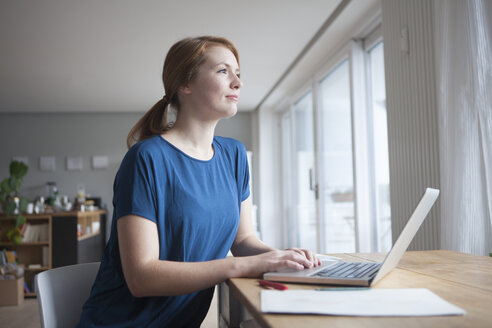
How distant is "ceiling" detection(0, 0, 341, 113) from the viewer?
11.3ft

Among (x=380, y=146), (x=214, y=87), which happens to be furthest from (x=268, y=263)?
(x=380, y=146)

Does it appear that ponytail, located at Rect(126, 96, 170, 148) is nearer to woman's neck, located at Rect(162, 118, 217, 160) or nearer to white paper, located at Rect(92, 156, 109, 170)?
woman's neck, located at Rect(162, 118, 217, 160)

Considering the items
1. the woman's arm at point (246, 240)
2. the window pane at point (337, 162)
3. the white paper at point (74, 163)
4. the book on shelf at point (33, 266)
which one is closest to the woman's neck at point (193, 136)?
the woman's arm at point (246, 240)

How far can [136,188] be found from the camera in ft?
3.20

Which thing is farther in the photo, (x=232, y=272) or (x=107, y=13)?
(x=107, y=13)

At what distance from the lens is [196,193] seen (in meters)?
1.07

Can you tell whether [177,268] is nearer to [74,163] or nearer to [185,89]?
[185,89]

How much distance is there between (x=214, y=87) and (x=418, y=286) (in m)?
0.70

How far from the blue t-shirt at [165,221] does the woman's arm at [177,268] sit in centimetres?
7

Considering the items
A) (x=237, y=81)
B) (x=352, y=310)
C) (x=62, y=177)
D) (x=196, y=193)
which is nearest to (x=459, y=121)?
(x=237, y=81)

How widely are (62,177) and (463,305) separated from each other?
7.52 m

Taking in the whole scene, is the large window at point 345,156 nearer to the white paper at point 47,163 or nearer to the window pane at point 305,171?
the window pane at point 305,171

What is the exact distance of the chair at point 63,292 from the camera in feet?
3.62

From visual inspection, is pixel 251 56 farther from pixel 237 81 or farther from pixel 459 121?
pixel 237 81
